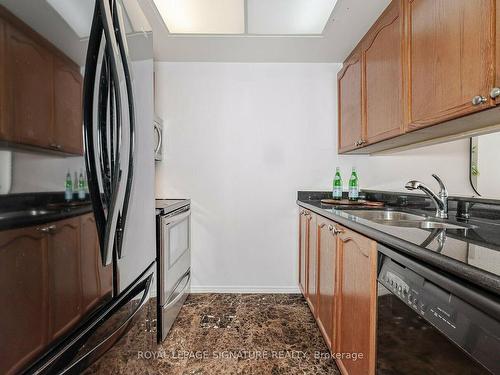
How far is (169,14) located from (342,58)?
1541 millimetres

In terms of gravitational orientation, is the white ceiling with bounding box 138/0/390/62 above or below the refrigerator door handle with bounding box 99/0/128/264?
above

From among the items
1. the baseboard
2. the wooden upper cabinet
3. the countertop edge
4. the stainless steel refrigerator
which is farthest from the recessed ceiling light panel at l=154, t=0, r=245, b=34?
the baseboard

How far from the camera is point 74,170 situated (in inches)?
24.0

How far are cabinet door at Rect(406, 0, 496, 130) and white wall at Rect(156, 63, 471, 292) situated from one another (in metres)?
1.14

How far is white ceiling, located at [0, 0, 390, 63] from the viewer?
164cm

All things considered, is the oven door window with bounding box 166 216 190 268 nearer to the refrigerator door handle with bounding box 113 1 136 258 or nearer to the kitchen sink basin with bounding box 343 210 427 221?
the refrigerator door handle with bounding box 113 1 136 258

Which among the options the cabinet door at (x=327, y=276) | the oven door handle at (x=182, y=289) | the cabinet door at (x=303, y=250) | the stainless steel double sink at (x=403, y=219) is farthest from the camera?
the cabinet door at (x=303, y=250)

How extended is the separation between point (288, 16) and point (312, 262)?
1764mm

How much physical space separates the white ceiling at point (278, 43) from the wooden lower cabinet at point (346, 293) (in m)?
1.40

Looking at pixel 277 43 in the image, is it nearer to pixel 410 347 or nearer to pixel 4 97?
pixel 4 97

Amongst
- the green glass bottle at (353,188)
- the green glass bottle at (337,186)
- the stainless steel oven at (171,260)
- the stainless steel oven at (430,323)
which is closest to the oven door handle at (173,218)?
the stainless steel oven at (171,260)

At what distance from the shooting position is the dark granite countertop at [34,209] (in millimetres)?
450

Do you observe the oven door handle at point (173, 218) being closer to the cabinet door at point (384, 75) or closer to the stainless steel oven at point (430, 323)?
the stainless steel oven at point (430, 323)

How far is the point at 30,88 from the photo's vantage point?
0.51 metres
